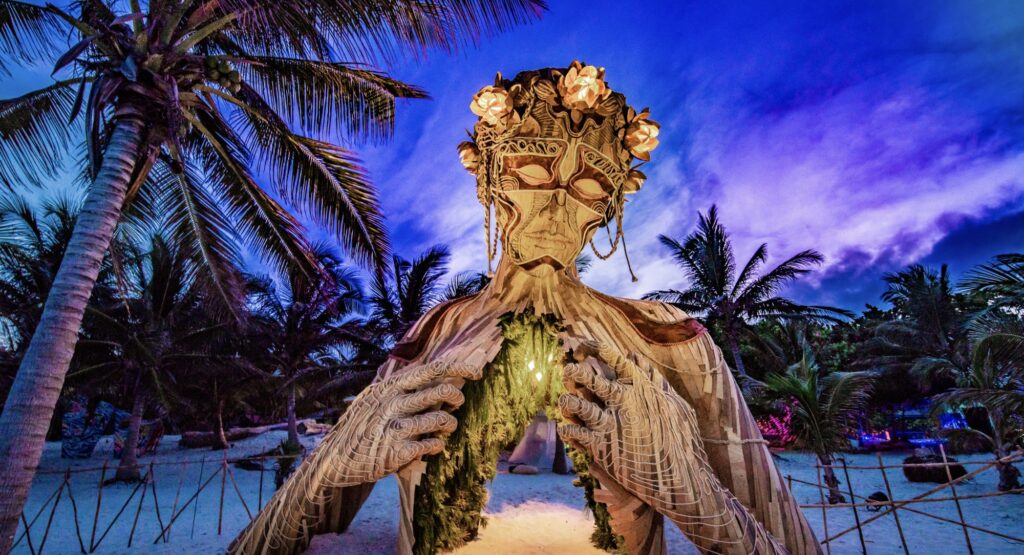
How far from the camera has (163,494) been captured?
10297 mm

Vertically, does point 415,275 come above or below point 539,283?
above

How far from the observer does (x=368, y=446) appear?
185cm

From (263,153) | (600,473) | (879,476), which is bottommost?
(879,476)

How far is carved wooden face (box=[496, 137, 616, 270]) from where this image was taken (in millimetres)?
2148

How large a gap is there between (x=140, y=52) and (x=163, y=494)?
1049 cm

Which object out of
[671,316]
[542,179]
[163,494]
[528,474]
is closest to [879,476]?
[528,474]

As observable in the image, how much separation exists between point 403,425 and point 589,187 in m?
1.35

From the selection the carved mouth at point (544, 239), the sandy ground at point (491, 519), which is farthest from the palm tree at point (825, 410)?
the carved mouth at point (544, 239)

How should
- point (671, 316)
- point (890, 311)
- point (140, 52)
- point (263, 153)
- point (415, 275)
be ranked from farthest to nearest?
point (890, 311), point (415, 275), point (263, 153), point (140, 52), point (671, 316)

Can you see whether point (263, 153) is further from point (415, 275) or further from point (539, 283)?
point (415, 275)

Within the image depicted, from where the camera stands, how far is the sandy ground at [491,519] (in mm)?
3443

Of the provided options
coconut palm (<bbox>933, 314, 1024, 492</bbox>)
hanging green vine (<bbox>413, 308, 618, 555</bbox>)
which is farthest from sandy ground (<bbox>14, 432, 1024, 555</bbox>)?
coconut palm (<bbox>933, 314, 1024, 492</bbox>)

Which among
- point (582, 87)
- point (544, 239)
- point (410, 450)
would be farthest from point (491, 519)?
point (582, 87)

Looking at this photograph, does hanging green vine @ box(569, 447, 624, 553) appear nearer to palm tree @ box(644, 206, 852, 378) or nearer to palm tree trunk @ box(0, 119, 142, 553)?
palm tree trunk @ box(0, 119, 142, 553)
